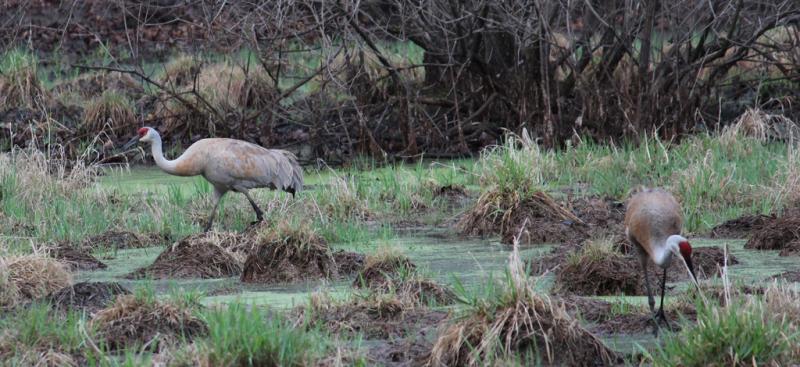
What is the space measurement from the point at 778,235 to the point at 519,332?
11.6 feet

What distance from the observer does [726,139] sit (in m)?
12.2

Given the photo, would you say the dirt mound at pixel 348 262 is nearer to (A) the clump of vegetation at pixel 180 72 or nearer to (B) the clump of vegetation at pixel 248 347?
(B) the clump of vegetation at pixel 248 347

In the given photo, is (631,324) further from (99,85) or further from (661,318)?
(99,85)

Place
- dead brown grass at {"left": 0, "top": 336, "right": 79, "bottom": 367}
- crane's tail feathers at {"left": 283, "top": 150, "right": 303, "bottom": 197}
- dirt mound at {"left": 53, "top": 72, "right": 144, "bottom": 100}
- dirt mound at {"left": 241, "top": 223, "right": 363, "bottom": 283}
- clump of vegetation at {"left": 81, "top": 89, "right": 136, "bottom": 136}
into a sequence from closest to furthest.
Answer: dead brown grass at {"left": 0, "top": 336, "right": 79, "bottom": 367} < dirt mound at {"left": 241, "top": 223, "right": 363, "bottom": 283} < crane's tail feathers at {"left": 283, "top": 150, "right": 303, "bottom": 197} < clump of vegetation at {"left": 81, "top": 89, "right": 136, "bottom": 136} < dirt mound at {"left": 53, "top": 72, "right": 144, "bottom": 100}

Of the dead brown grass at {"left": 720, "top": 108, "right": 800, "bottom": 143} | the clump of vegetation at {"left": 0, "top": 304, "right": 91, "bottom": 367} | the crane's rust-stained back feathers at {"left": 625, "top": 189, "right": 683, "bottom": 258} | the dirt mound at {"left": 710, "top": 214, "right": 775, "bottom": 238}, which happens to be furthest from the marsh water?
the dead brown grass at {"left": 720, "top": 108, "right": 800, "bottom": 143}

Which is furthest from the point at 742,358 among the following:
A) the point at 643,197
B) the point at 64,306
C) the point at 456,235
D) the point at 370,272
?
the point at 456,235

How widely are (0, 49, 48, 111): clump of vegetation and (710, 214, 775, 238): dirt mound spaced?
30.8 ft

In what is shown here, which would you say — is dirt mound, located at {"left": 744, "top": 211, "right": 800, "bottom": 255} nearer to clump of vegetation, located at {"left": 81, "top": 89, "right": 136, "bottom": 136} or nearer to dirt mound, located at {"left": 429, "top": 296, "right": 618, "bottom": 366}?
dirt mound, located at {"left": 429, "top": 296, "right": 618, "bottom": 366}

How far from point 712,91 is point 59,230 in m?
8.50

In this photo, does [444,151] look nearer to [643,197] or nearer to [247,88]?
[247,88]

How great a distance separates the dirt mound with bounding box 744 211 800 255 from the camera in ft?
28.1

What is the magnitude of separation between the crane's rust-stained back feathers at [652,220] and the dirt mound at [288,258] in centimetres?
205

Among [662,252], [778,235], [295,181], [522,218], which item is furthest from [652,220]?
[295,181]

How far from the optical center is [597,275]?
7.31 metres
